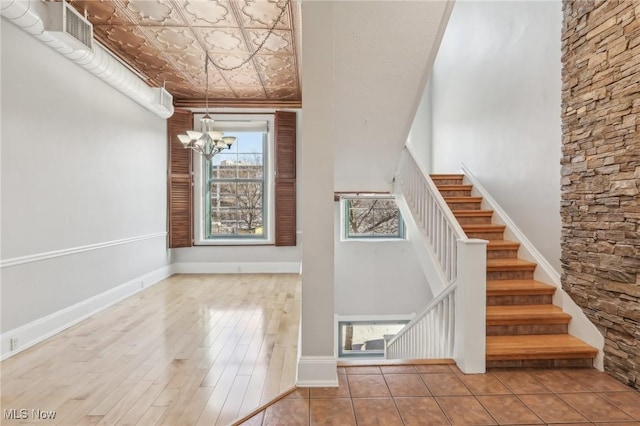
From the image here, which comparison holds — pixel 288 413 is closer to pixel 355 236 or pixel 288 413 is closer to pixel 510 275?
pixel 510 275

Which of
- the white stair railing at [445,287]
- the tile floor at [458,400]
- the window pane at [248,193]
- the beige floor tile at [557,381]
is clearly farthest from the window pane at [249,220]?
the beige floor tile at [557,381]

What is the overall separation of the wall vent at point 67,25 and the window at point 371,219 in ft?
15.1

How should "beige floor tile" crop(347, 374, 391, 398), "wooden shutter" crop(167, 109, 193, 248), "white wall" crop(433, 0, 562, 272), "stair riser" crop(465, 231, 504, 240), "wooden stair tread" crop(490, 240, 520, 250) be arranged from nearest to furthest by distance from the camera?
"beige floor tile" crop(347, 374, 391, 398), "white wall" crop(433, 0, 562, 272), "wooden stair tread" crop(490, 240, 520, 250), "stair riser" crop(465, 231, 504, 240), "wooden shutter" crop(167, 109, 193, 248)

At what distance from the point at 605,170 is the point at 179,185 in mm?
6010

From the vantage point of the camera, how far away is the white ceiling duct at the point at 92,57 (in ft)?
9.68

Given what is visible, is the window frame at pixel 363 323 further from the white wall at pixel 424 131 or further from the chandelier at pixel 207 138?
the chandelier at pixel 207 138

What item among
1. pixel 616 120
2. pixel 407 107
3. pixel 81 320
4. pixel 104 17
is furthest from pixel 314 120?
pixel 81 320

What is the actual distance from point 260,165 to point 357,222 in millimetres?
2211

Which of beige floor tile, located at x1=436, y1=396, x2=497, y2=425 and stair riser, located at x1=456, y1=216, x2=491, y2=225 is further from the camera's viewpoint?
stair riser, located at x1=456, y1=216, x2=491, y2=225

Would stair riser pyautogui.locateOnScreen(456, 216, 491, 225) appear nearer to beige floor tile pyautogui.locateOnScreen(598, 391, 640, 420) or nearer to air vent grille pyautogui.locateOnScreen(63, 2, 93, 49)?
beige floor tile pyautogui.locateOnScreen(598, 391, 640, 420)

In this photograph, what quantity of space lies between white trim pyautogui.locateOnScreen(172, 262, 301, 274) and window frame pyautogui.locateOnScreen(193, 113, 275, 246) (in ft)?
1.30

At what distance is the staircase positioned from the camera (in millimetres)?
2600

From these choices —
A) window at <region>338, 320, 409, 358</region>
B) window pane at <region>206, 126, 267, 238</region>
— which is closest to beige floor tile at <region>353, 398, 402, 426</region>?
window at <region>338, 320, 409, 358</region>

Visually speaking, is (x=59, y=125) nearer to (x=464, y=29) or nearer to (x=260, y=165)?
(x=260, y=165)
